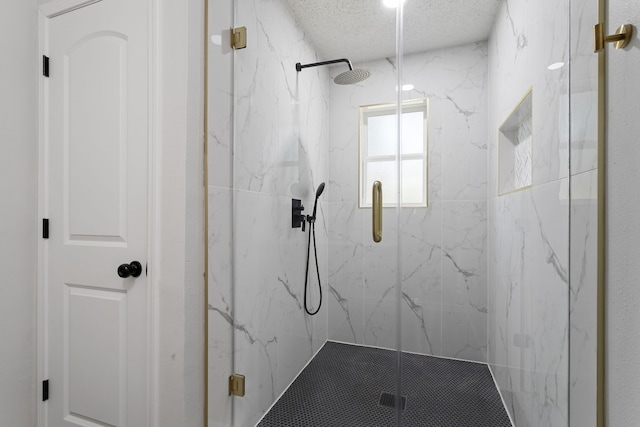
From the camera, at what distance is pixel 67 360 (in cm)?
141

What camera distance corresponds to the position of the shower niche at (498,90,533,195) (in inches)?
60.3

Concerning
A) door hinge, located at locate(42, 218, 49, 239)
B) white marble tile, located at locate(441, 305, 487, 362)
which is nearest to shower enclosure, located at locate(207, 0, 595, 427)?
white marble tile, located at locate(441, 305, 487, 362)

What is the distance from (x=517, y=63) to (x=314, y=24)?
A: 1.13 meters

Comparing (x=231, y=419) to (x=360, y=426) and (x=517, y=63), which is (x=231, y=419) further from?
(x=517, y=63)

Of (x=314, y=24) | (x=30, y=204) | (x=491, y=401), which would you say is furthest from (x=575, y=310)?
(x=30, y=204)

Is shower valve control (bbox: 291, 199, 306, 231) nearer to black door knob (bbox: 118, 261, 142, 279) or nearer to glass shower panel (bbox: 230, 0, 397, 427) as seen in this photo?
glass shower panel (bbox: 230, 0, 397, 427)

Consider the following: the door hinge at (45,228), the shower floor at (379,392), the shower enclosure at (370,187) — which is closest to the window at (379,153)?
the shower enclosure at (370,187)

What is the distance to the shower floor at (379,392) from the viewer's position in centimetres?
157

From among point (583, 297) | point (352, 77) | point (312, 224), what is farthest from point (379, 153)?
point (583, 297)

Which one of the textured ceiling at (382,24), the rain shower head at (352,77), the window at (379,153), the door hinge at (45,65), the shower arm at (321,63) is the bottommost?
the window at (379,153)

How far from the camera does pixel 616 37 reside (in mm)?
716

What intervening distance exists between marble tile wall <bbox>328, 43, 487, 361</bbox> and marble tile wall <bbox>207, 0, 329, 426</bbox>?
0.13m

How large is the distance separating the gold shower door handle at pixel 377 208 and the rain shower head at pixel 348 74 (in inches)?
23.6

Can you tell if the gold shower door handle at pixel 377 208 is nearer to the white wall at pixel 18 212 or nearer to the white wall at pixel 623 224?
the white wall at pixel 623 224
